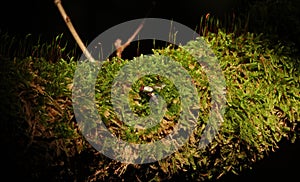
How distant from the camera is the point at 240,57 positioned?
1300mm

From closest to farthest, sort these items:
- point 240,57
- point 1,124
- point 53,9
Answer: point 1,124 < point 240,57 < point 53,9

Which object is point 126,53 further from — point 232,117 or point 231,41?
point 232,117

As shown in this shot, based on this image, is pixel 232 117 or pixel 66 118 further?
pixel 232 117

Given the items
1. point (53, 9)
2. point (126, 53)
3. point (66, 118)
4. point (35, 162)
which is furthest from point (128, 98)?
point (53, 9)

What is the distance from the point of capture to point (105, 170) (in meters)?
1.18

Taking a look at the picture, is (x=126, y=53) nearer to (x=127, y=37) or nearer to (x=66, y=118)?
(x=127, y=37)

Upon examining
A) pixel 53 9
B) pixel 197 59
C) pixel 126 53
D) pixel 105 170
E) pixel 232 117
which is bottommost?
pixel 105 170

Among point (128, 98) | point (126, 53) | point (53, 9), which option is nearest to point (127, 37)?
point (126, 53)

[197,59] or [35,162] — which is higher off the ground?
[197,59]

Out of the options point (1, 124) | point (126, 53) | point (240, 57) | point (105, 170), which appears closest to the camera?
point (1, 124)

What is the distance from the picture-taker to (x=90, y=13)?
88.4 inches

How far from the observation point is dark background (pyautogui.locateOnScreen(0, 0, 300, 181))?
2.10 metres

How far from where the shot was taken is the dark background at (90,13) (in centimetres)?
210

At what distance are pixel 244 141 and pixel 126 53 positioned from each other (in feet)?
2.55
